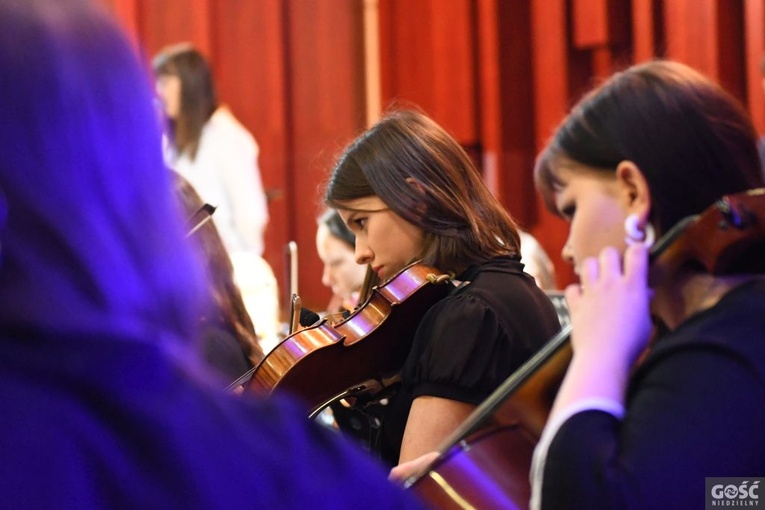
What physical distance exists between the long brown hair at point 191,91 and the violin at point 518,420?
12.1ft

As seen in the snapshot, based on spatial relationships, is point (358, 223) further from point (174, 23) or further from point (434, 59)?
point (174, 23)

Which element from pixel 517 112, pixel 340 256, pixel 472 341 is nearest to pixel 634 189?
pixel 472 341

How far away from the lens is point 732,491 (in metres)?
1.02

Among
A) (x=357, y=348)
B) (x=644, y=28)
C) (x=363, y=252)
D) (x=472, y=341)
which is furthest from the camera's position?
(x=644, y=28)

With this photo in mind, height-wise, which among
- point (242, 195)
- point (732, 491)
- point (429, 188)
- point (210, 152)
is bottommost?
point (242, 195)

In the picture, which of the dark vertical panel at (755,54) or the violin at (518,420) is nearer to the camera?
the violin at (518,420)

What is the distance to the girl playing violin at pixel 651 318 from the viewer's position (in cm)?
99

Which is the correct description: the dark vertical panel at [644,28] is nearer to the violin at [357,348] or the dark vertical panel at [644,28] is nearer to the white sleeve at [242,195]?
the white sleeve at [242,195]

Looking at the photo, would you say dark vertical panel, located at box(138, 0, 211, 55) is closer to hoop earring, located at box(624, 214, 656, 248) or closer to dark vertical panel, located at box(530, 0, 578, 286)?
dark vertical panel, located at box(530, 0, 578, 286)

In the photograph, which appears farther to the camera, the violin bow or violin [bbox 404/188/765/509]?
the violin bow

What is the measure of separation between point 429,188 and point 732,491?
0.94 meters

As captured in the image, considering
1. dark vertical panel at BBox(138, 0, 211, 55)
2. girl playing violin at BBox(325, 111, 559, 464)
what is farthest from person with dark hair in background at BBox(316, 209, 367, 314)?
dark vertical panel at BBox(138, 0, 211, 55)

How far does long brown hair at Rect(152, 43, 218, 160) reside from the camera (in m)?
4.63

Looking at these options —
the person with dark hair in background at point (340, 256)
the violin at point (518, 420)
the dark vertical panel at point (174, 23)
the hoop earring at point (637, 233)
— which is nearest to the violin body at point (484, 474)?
the violin at point (518, 420)
